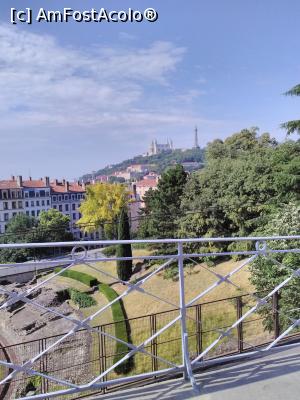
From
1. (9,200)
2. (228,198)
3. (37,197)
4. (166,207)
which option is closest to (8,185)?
(9,200)

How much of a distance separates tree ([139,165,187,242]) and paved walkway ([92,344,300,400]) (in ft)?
72.8

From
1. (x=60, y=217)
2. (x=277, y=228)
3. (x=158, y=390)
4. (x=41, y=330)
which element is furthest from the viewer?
(x=60, y=217)

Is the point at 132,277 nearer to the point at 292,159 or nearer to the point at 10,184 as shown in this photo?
the point at 292,159

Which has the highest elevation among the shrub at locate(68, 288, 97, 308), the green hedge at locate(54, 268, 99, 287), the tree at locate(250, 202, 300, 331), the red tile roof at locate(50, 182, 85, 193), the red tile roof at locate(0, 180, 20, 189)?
the red tile roof at locate(0, 180, 20, 189)

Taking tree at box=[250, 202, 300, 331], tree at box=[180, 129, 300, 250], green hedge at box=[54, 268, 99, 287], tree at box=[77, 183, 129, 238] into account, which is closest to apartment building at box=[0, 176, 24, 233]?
tree at box=[77, 183, 129, 238]

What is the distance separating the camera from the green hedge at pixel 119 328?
35.8 feet

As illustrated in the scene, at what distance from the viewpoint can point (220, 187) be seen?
23.4 meters

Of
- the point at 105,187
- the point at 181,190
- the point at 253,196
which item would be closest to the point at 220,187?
the point at 253,196

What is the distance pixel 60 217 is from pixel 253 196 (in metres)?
34.9

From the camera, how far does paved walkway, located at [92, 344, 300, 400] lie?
253 centimetres

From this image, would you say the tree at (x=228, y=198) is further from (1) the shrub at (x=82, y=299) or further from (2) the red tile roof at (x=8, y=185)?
(2) the red tile roof at (x=8, y=185)

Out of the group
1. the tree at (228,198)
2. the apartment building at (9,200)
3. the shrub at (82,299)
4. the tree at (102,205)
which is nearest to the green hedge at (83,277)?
the shrub at (82,299)

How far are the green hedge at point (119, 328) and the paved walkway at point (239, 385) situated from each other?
188 inches

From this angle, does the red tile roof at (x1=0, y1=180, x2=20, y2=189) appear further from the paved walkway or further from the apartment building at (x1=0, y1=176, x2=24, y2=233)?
the paved walkway
